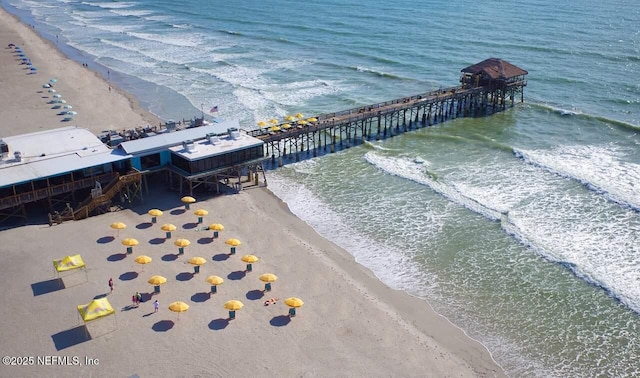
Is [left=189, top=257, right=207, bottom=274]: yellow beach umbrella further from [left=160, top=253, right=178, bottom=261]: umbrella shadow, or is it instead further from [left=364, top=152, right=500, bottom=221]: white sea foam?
Result: [left=364, top=152, right=500, bottom=221]: white sea foam

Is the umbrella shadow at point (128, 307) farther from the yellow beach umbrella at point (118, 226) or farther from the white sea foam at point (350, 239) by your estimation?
the white sea foam at point (350, 239)

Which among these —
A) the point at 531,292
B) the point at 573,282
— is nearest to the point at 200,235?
the point at 531,292

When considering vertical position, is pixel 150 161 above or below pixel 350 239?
above

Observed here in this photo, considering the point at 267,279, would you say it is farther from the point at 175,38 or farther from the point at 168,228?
the point at 175,38

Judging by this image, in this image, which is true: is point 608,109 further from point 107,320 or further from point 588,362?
point 107,320

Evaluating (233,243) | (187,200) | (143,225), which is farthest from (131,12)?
(233,243)

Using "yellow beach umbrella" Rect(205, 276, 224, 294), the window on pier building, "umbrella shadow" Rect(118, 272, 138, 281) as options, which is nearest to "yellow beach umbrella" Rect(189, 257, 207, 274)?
"yellow beach umbrella" Rect(205, 276, 224, 294)

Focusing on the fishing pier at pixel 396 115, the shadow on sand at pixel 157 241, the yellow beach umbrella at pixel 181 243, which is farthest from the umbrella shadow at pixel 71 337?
the fishing pier at pixel 396 115
